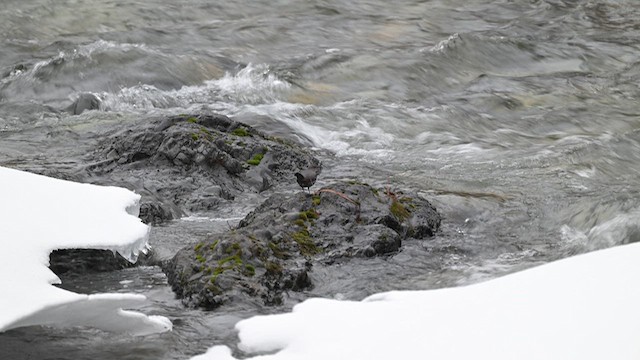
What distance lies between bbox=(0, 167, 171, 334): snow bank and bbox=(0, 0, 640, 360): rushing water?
0.33 m

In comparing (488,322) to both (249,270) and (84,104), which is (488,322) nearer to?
(249,270)

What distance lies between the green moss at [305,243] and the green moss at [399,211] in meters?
0.68

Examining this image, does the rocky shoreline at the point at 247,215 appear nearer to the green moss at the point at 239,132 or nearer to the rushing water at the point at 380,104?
the green moss at the point at 239,132

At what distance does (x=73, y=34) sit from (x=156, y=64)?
247 centimetres

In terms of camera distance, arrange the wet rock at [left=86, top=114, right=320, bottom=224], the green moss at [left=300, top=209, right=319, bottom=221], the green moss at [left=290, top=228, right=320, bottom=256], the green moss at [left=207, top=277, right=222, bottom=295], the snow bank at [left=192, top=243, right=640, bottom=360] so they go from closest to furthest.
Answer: the snow bank at [left=192, top=243, right=640, bottom=360]
the green moss at [left=207, top=277, right=222, bottom=295]
the green moss at [left=290, top=228, right=320, bottom=256]
the green moss at [left=300, top=209, right=319, bottom=221]
the wet rock at [left=86, top=114, right=320, bottom=224]

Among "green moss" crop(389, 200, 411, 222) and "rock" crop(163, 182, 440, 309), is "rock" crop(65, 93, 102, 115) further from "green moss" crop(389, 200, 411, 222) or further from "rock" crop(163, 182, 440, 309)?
"green moss" crop(389, 200, 411, 222)

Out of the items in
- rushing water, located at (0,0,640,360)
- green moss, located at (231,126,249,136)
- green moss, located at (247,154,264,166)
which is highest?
green moss, located at (231,126,249,136)

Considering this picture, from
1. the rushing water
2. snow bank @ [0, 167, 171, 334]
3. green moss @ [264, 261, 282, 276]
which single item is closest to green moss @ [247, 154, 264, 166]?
the rushing water

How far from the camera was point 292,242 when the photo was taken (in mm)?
5613

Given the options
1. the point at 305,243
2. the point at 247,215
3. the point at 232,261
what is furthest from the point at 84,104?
the point at 232,261

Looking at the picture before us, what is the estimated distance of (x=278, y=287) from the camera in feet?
16.6

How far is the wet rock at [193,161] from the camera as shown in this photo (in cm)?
711

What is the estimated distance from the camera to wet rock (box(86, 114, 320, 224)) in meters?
7.11

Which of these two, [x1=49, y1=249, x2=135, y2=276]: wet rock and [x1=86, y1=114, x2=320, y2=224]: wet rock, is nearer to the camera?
[x1=49, y1=249, x2=135, y2=276]: wet rock
